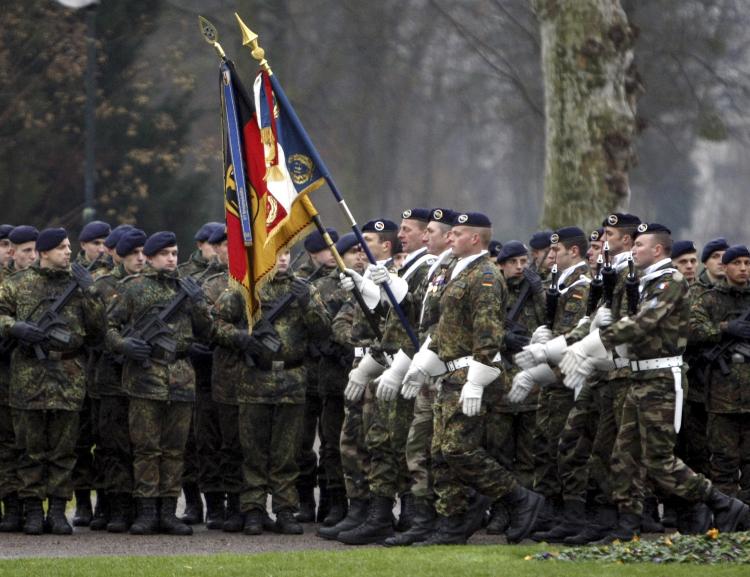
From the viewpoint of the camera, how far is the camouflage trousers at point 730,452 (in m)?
13.3

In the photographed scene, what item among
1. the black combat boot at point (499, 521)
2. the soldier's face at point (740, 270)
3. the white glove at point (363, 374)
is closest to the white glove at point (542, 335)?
the white glove at point (363, 374)

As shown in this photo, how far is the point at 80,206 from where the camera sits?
2714cm

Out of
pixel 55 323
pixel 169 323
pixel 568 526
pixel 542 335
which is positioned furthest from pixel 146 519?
pixel 542 335

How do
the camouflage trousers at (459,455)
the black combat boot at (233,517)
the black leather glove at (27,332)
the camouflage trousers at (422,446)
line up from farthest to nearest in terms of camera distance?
the black combat boot at (233,517)
the black leather glove at (27,332)
the camouflage trousers at (422,446)
the camouflage trousers at (459,455)

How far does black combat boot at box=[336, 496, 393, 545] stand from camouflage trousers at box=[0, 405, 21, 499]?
2.68 m

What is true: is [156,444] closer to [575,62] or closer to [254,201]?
[254,201]

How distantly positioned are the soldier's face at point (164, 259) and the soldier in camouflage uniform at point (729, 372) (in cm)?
408

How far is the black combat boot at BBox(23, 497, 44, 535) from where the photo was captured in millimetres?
13062

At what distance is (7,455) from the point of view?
13.5m

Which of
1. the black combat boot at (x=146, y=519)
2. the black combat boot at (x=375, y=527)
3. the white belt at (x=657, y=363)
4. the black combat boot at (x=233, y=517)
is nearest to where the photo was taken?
the white belt at (x=657, y=363)

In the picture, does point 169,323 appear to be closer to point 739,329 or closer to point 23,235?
point 23,235

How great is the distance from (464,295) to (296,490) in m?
2.94

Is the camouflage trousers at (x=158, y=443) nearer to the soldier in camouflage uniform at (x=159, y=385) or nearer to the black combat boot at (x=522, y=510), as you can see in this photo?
the soldier in camouflage uniform at (x=159, y=385)

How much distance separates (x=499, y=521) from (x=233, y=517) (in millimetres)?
2174
